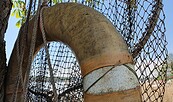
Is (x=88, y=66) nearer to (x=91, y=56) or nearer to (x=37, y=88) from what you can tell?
(x=91, y=56)

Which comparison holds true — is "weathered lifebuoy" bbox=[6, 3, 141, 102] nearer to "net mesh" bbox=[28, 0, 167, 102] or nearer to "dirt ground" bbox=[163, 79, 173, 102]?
"net mesh" bbox=[28, 0, 167, 102]

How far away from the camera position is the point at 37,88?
4.70ft

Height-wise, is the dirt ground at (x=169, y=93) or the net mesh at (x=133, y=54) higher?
the net mesh at (x=133, y=54)

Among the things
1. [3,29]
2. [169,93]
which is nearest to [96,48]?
[3,29]

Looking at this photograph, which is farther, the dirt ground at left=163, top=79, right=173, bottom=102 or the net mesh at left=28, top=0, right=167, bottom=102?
the dirt ground at left=163, top=79, right=173, bottom=102

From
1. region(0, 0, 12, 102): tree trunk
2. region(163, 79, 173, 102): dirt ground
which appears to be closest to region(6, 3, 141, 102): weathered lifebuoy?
region(0, 0, 12, 102): tree trunk

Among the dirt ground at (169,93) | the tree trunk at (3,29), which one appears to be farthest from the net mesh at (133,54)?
the dirt ground at (169,93)

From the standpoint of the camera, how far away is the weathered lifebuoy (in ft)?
2.32

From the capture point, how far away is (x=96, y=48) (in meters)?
0.76

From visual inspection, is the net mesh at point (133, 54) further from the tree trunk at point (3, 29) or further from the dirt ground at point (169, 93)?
the dirt ground at point (169, 93)

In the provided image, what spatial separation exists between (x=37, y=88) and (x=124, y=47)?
0.75 metres

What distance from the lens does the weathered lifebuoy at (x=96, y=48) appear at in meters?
→ 0.71

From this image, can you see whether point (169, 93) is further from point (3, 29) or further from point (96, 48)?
point (96, 48)

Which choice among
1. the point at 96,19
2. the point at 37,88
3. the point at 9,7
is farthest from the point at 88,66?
the point at 37,88
